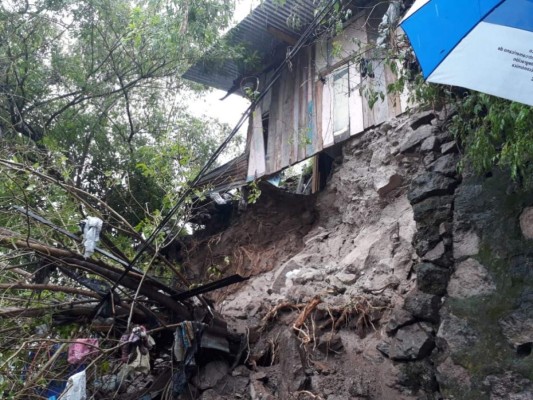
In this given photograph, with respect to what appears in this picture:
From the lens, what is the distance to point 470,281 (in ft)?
12.5

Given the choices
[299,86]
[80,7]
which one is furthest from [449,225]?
[80,7]

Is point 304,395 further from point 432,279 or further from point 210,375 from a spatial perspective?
point 432,279

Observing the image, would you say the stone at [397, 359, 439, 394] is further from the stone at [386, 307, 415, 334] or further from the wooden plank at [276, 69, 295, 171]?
the wooden plank at [276, 69, 295, 171]

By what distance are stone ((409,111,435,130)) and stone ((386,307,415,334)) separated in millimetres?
2029

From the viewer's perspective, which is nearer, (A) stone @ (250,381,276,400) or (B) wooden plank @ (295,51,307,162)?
(A) stone @ (250,381,276,400)

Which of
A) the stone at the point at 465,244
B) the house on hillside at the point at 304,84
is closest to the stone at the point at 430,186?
the stone at the point at 465,244

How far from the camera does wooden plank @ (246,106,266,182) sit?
7953 mm

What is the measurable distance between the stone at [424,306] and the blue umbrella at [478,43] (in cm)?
183

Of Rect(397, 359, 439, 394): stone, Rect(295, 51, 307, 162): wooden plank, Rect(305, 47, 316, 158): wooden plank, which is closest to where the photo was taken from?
Rect(397, 359, 439, 394): stone

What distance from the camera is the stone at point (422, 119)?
5086 millimetres

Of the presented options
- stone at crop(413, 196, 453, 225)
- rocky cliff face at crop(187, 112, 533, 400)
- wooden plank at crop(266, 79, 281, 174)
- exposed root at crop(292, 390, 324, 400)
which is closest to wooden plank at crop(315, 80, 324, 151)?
rocky cliff face at crop(187, 112, 533, 400)

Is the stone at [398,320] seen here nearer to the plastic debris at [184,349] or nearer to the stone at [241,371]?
the stone at [241,371]

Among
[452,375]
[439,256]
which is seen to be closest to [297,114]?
[439,256]

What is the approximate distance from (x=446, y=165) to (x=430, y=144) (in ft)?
1.24
